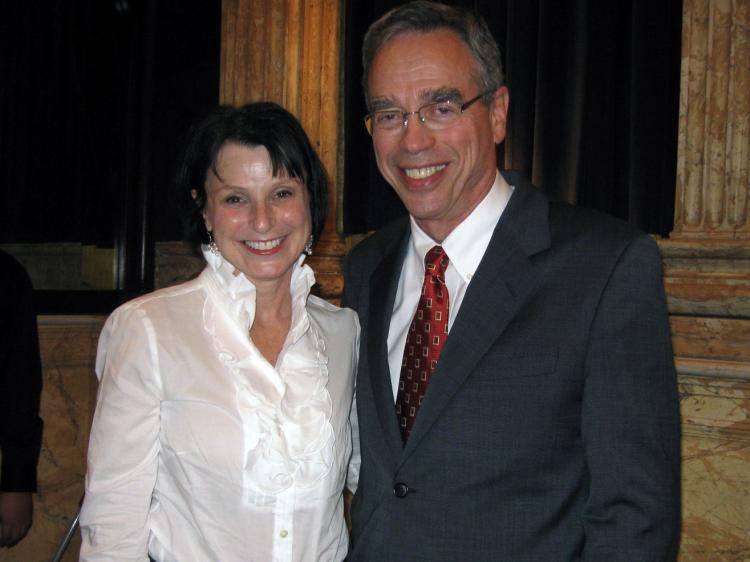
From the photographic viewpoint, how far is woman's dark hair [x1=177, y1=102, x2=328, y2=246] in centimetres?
169

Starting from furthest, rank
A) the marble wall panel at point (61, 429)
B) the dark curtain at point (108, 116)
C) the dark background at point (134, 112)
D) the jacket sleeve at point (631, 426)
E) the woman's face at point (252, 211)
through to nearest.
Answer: the dark curtain at point (108, 116) → the marble wall panel at point (61, 429) → the dark background at point (134, 112) → the woman's face at point (252, 211) → the jacket sleeve at point (631, 426)

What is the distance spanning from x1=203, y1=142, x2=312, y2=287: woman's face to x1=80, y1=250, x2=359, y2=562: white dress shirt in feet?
0.40

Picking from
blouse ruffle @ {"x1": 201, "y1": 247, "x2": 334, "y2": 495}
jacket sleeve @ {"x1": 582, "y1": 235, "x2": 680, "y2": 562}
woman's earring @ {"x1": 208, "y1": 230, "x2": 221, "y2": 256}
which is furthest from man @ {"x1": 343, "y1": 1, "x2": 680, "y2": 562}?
woman's earring @ {"x1": 208, "y1": 230, "x2": 221, "y2": 256}

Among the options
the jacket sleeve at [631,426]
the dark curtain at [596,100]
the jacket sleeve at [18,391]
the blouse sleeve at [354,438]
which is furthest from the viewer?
the dark curtain at [596,100]

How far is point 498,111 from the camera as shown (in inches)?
68.4

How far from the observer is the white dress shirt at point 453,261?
5.27 feet

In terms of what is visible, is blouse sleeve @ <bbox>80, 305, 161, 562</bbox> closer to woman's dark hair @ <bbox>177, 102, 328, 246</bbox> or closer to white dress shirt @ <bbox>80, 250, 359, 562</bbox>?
white dress shirt @ <bbox>80, 250, 359, 562</bbox>

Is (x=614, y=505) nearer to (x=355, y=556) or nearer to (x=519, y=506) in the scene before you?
(x=519, y=506)

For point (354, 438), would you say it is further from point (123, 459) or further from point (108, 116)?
point (108, 116)

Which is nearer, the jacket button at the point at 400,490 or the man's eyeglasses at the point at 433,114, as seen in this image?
the jacket button at the point at 400,490

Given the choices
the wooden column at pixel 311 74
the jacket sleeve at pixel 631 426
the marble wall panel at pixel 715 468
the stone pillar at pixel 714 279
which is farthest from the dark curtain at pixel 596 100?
the jacket sleeve at pixel 631 426

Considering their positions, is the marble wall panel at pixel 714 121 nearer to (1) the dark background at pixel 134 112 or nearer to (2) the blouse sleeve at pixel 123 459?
(1) the dark background at pixel 134 112

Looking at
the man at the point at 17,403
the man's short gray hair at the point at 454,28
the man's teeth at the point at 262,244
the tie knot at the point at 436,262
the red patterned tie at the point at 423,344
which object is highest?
the man's short gray hair at the point at 454,28

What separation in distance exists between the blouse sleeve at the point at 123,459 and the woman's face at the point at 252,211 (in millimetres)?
308
